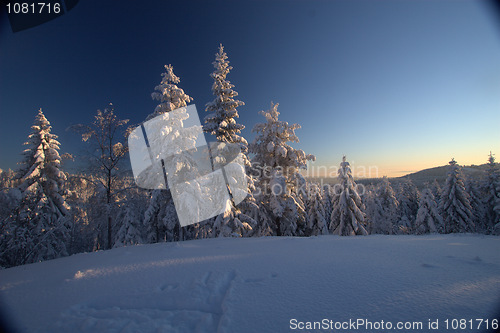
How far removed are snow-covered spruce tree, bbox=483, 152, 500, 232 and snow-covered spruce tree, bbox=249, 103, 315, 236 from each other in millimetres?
26835

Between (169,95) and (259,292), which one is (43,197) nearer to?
(169,95)

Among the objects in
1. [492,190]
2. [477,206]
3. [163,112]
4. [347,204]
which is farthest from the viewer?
[477,206]

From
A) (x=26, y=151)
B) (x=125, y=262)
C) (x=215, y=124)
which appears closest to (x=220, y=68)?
(x=215, y=124)

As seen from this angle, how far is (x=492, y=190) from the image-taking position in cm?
2303

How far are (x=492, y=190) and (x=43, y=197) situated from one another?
46.7m

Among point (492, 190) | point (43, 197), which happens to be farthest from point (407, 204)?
point (43, 197)

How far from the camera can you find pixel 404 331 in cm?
199

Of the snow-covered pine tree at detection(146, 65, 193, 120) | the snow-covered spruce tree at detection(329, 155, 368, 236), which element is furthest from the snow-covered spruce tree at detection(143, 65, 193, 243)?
the snow-covered spruce tree at detection(329, 155, 368, 236)

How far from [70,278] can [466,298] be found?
21.8 feet

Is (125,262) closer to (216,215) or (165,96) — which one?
(216,215)

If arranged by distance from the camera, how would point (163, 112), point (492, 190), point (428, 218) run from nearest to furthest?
point (163, 112), point (492, 190), point (428, 218)

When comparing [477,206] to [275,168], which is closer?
[275,168]

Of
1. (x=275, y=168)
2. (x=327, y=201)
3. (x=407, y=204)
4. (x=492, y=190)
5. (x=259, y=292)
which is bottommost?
(x=407, y=204)

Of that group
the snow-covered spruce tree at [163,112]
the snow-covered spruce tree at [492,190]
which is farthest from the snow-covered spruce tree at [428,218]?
the snow-covered spruce tree at [163,112]
